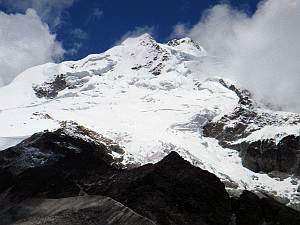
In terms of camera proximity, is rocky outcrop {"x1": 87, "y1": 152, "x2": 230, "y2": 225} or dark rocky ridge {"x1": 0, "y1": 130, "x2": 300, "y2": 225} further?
rocky outcrop {"x1": 87, "y1": 152, "x2": 230, "y2": 225}

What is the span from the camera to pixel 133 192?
322 feet

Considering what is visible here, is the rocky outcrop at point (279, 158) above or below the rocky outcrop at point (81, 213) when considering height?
above

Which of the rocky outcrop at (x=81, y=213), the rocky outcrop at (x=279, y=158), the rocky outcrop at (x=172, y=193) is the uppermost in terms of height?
the rocky outcrop at (x=279, y=158)

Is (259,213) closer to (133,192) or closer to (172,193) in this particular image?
(172,193)

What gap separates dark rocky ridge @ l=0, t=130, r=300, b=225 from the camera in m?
92.8

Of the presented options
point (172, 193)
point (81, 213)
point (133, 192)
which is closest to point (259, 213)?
point (172, 193)

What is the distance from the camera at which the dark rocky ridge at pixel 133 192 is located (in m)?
92.8

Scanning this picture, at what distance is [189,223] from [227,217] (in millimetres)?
10042

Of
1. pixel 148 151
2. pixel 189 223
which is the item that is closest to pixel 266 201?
pixel 189 223

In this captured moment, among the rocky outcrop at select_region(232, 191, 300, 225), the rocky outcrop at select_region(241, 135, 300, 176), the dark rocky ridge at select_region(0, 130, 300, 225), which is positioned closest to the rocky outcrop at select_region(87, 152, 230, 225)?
the dark rocky ridge at select_region(0, 130, 300, 225)

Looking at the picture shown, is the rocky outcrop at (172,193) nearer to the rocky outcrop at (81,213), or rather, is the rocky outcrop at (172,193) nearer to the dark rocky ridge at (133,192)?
the dark rocky ridge at (133,192)

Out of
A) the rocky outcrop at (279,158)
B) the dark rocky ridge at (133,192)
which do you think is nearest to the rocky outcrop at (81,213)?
the dark rocky ridge at (133,192)

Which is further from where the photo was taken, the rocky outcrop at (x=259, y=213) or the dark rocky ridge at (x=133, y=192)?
the rocky outcrop at (x=259, y=213)

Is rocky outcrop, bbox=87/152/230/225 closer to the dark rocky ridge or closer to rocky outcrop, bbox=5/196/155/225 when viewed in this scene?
the dark rocky ridge
